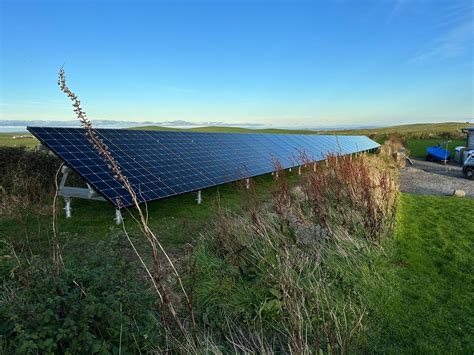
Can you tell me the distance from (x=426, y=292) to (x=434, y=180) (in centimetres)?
1584

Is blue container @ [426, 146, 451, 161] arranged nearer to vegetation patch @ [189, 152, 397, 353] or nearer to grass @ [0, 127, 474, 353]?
grass @ [0, 127, 474, 353]

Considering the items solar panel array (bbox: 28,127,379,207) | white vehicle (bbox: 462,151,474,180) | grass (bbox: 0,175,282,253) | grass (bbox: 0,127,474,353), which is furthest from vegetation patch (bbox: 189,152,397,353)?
white vehicle (bbox: 462,151,474,180)

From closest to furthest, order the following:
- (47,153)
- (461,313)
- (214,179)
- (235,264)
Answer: (461,313), (235,264), (214,179), (47,153)

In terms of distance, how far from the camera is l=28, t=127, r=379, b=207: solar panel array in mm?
7902

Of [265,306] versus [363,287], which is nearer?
[265,306]

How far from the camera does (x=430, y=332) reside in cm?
390

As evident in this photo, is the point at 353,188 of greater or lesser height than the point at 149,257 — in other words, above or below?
above

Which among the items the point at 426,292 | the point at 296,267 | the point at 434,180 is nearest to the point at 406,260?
the point at 426,292

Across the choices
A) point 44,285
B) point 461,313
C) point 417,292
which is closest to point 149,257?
point 44,285

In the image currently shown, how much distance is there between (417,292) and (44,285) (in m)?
4.98

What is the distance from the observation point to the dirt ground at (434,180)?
15.2 metres

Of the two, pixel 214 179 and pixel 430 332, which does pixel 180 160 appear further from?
pixel 430 332

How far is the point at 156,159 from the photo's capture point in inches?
420

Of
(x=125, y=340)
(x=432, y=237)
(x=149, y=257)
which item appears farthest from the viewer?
(x=432, y=237)
